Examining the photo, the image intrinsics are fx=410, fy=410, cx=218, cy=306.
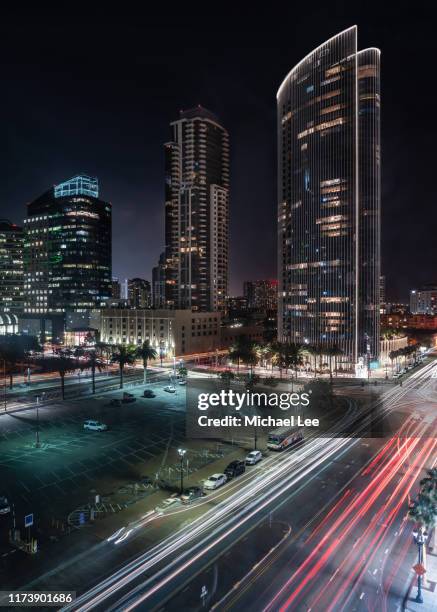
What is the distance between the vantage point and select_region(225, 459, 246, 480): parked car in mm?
41625

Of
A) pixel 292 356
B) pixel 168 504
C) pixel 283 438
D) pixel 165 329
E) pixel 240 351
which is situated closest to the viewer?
pixel 168 504

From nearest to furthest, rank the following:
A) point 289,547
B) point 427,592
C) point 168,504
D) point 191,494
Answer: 1. point 427,592
2. point 289,547
3. point 168,504
4. point 191,494

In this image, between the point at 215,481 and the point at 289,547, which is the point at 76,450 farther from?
the point at 289,547

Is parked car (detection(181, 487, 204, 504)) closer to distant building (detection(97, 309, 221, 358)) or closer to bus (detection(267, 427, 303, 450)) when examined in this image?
bus (detection(267, 427, 303, 450))

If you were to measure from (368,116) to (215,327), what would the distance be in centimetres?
8981

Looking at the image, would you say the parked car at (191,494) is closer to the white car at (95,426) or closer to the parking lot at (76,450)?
the parking lot at (76,450)

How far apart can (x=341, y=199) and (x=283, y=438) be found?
9340 centimetres

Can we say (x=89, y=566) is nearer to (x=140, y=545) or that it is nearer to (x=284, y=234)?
(x=140, y=545)

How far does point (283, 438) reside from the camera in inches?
2010

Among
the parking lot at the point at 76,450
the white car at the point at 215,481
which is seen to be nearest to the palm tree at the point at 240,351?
the parking lot at the point at 76,450

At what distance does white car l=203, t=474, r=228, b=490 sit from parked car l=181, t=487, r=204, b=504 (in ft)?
3.42

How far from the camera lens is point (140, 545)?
29625mm

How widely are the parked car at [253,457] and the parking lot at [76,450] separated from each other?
1011 centimetres

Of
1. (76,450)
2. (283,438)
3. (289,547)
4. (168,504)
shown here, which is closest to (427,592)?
(289,547)
